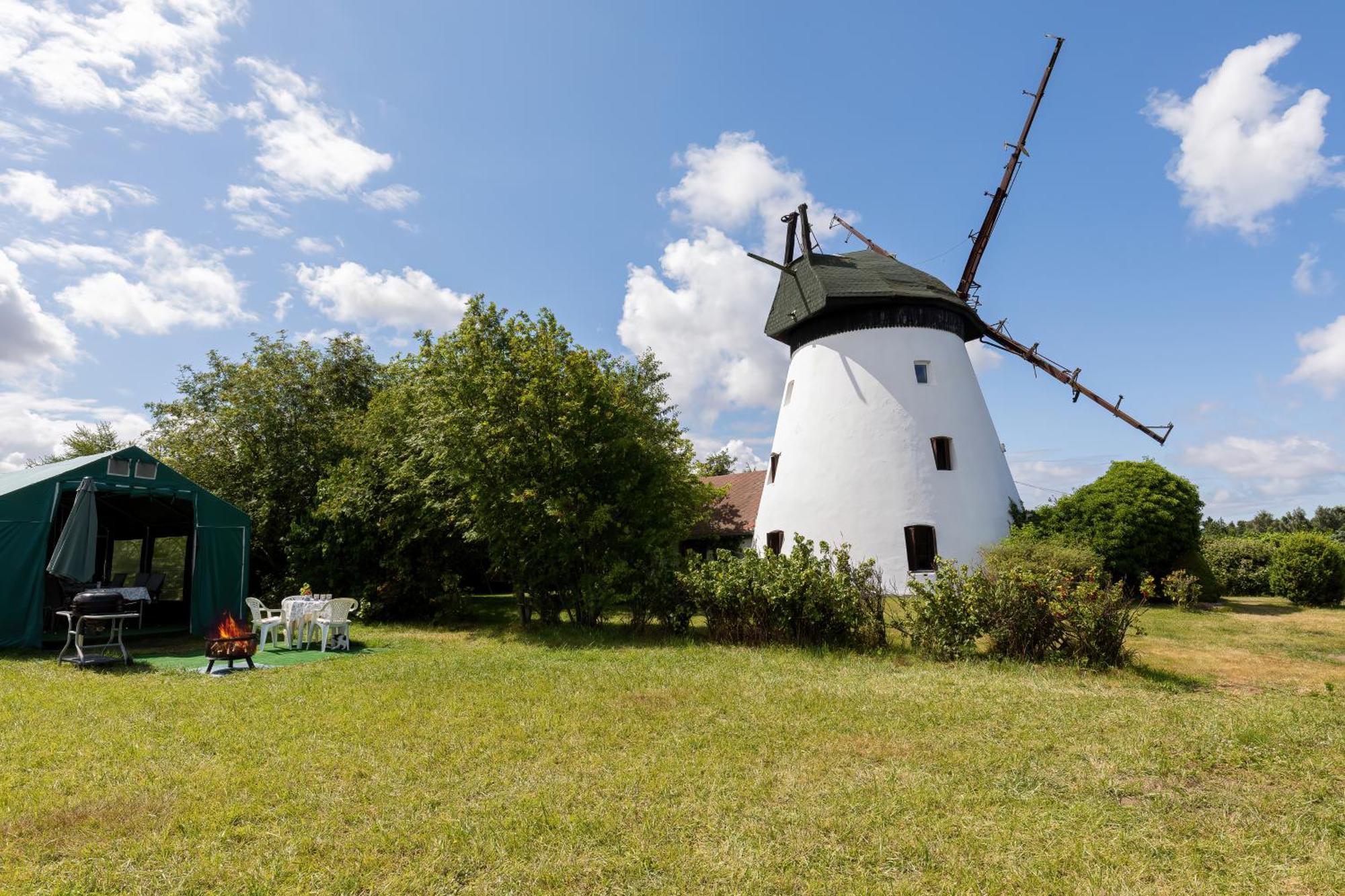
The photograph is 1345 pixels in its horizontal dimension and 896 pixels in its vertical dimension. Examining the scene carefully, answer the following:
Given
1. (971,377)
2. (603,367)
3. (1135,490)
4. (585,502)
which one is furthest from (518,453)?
(1135,490)

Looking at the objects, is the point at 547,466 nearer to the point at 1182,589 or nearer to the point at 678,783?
the point at 678,783

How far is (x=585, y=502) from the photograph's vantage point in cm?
1352

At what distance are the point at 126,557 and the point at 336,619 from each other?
37.8 feet

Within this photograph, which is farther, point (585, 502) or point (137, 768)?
point (585, 502)

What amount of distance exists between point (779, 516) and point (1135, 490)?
993 cm

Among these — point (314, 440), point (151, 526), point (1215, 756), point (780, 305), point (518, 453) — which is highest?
point (780, 305)

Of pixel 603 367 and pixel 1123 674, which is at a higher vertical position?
pixel 603 367

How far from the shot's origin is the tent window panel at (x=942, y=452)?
19.4 meters

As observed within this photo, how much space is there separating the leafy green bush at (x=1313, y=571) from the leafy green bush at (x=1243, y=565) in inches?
69.4

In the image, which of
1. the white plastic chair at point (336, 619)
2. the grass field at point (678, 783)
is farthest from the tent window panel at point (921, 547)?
the white plastic chair at point (336, 619)

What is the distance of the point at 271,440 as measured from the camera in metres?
21.2

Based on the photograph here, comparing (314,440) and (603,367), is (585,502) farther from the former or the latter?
(314,440)

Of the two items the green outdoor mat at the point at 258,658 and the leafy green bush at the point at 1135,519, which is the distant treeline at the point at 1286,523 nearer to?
the leafy green bush at the point at 1135,519

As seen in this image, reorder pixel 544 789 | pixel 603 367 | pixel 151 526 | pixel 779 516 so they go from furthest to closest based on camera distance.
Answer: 1. pixel 779 516
2. pixel 151 526
3. pixel 603 367
4. pixel 544 789
